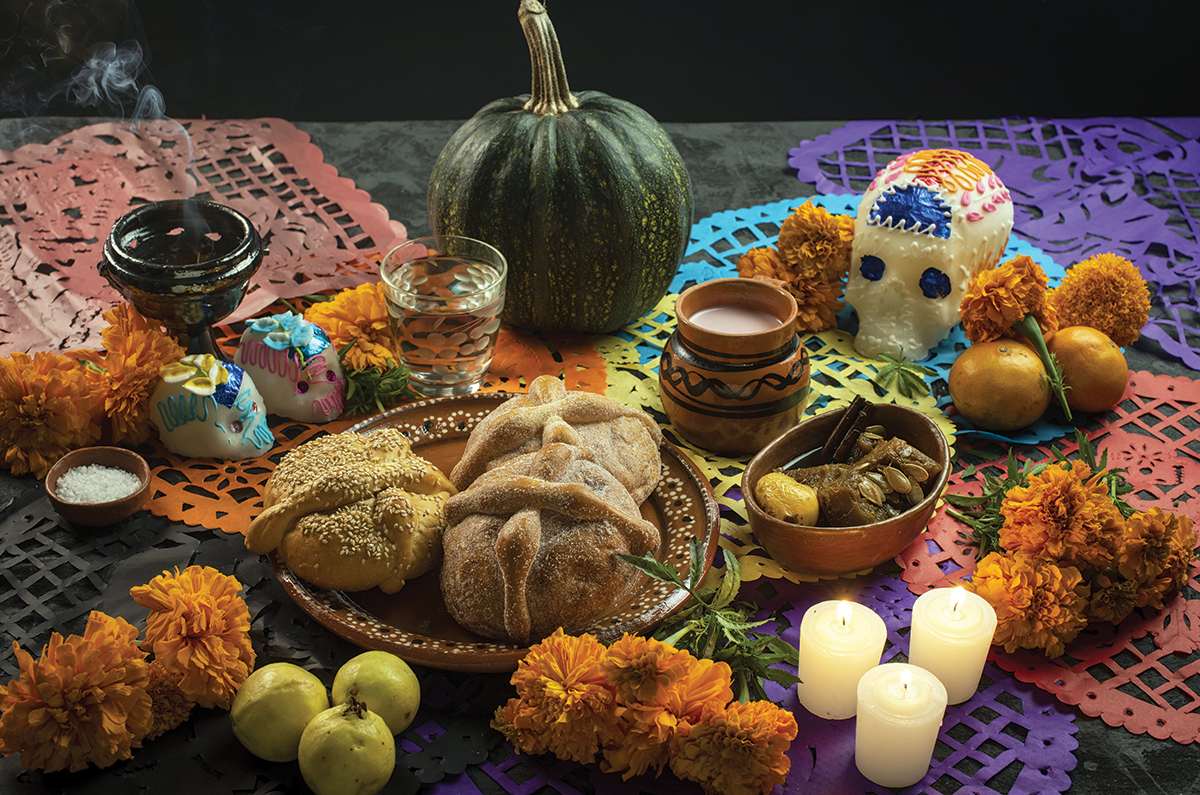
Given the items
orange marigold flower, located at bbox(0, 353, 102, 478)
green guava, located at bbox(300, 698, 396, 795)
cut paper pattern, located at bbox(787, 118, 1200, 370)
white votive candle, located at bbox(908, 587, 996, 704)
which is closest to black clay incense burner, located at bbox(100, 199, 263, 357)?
orange marigold flower, located at bbox(0, 353, 102, 478)

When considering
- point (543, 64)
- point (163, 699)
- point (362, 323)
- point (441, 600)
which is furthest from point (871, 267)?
point (163, 699)

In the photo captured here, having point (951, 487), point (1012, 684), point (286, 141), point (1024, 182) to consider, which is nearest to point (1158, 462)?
point (951, 487)

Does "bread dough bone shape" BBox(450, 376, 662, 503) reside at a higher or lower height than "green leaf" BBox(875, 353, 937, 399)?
higher

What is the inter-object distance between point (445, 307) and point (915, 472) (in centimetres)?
83

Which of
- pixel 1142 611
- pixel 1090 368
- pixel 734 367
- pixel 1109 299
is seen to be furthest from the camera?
pixel 1109 299

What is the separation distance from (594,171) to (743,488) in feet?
2.23

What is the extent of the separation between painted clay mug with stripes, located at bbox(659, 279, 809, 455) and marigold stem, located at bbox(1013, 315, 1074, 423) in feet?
1.26

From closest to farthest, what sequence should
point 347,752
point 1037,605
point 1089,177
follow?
1. point 347,752
2. point 1037,605
3. point 1089,177

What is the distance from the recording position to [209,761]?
5.46 feet

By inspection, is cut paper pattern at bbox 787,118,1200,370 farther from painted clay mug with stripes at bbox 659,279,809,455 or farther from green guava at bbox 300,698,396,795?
green guava at bbox 300,698,396,795

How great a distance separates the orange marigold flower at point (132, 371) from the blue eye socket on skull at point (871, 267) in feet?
3.89

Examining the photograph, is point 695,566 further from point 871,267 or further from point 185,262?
point 185,262

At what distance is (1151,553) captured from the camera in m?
1.88

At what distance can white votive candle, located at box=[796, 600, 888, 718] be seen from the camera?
1.71 meters
